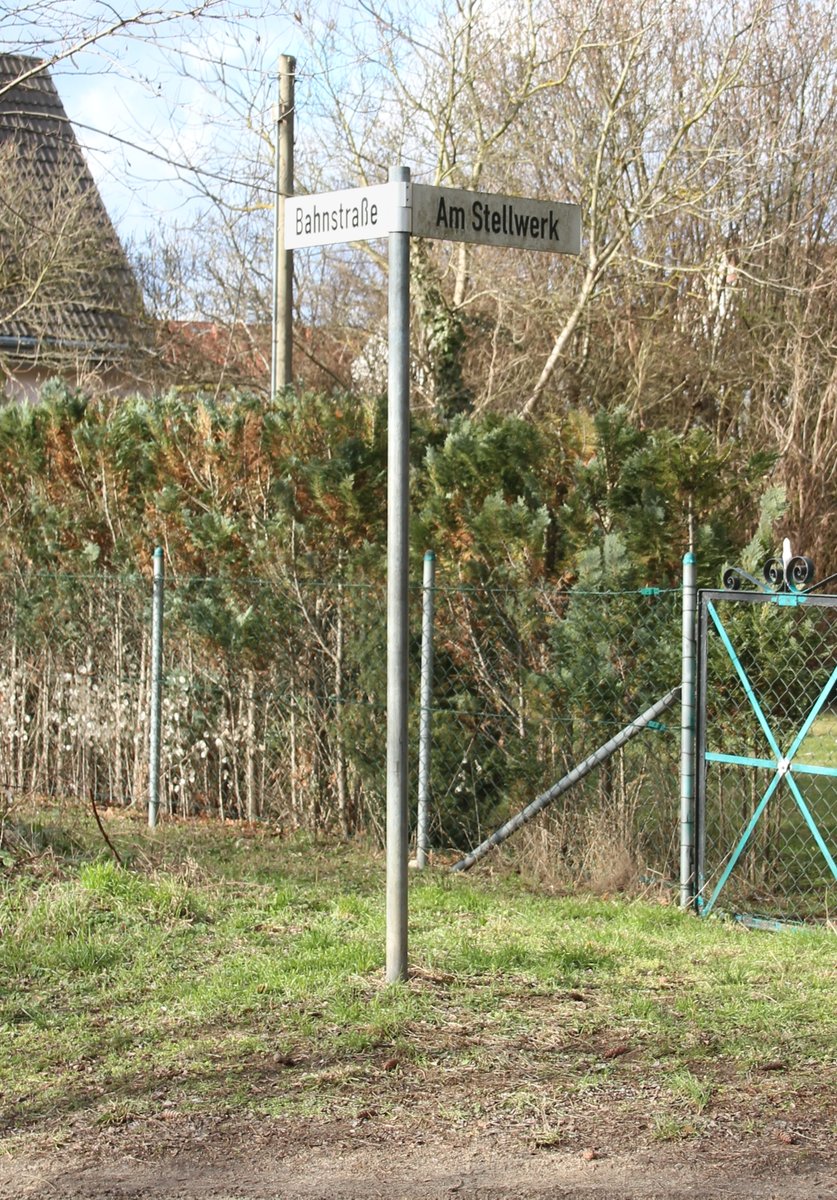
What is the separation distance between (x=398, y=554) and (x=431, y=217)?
1.13m

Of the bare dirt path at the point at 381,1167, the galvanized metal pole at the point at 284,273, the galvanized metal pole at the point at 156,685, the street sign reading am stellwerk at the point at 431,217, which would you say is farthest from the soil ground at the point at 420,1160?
the galvanized metal pole at the point at 284,273

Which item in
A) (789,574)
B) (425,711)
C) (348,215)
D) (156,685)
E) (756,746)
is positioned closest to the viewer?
(348,215)

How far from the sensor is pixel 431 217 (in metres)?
5.05

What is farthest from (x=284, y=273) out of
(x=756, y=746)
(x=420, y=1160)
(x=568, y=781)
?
(x=420, y=1160)

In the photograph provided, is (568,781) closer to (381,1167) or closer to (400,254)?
(400,254)

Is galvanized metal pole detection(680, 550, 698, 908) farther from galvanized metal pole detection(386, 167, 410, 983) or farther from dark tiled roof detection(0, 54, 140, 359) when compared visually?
dark tiled roof detection(0, 54, 140, 359)

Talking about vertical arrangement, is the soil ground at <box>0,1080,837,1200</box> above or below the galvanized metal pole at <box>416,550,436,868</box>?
below

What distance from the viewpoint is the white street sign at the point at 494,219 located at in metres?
5.04

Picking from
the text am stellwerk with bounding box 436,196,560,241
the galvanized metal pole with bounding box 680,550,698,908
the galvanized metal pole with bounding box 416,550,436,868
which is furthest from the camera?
the galvanized metal pole with bounding box 416,550,436,868

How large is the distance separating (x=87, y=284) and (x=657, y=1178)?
57.3 ft

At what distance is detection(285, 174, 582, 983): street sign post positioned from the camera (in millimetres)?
5016

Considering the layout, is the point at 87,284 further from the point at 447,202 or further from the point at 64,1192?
the point at 64,1192

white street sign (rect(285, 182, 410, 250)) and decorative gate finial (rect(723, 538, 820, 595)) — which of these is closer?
white street sign (rect(285, 182, 410, 250))

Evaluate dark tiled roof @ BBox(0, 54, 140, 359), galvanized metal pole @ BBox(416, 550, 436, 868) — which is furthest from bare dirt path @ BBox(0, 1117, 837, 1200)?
dark tiled roof @ BBox(0, 54, 140, 359)
